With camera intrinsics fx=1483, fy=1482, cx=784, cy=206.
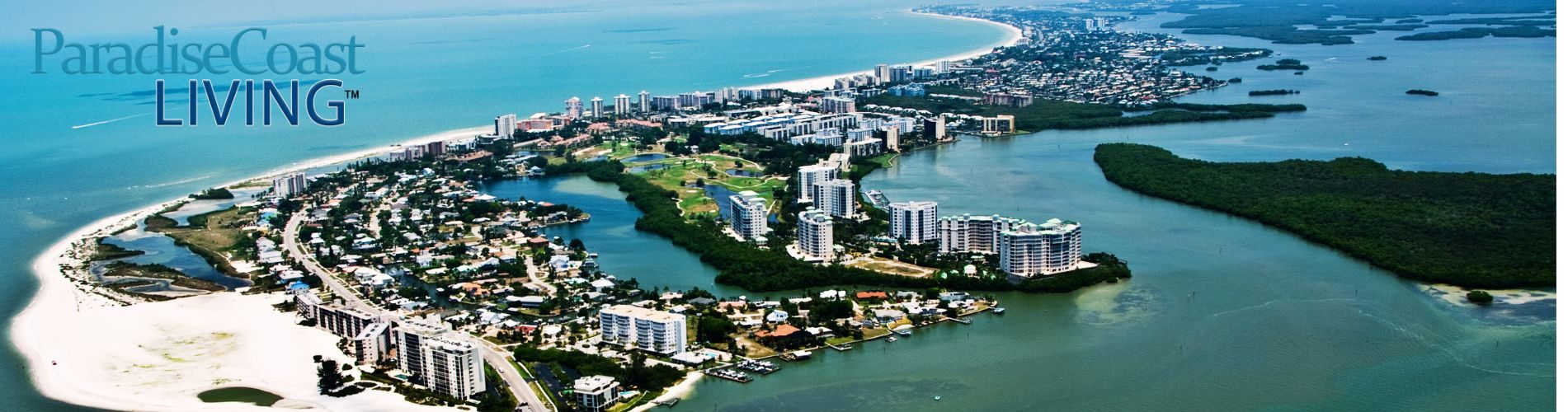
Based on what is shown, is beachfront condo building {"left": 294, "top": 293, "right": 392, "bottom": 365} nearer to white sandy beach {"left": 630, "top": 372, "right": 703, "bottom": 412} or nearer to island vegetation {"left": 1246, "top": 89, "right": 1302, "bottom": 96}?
white sandy beach {"left": 630, "top": 372, "right": 703, "bottom": 412}

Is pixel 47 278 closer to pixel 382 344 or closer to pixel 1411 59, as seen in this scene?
pixel 382 344

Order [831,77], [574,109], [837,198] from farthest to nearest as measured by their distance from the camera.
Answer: [831,77] → [574,109] → [837,198]

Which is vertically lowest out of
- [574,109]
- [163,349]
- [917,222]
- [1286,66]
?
[163,349]

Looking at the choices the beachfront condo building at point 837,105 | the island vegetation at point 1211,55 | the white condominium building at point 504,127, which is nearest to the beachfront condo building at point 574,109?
the white condominium building at point 504,127

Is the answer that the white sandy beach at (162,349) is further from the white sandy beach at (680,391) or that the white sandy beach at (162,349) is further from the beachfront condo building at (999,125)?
the beachfront condo building at (999,125)

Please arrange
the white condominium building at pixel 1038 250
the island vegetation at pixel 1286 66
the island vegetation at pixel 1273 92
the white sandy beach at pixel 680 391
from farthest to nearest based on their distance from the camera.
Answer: the island vegetation at pixel 1286 66
the island vegetation at pixel 1273 92
the white condominium building at pixel 1038 250
the white sandy beach at pixel 680 391

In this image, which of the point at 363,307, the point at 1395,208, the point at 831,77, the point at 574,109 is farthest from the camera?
the point at 831,77

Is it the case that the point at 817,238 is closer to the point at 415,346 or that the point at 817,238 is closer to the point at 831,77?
the point at 415,346

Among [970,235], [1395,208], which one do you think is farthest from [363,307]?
[1395,208]
